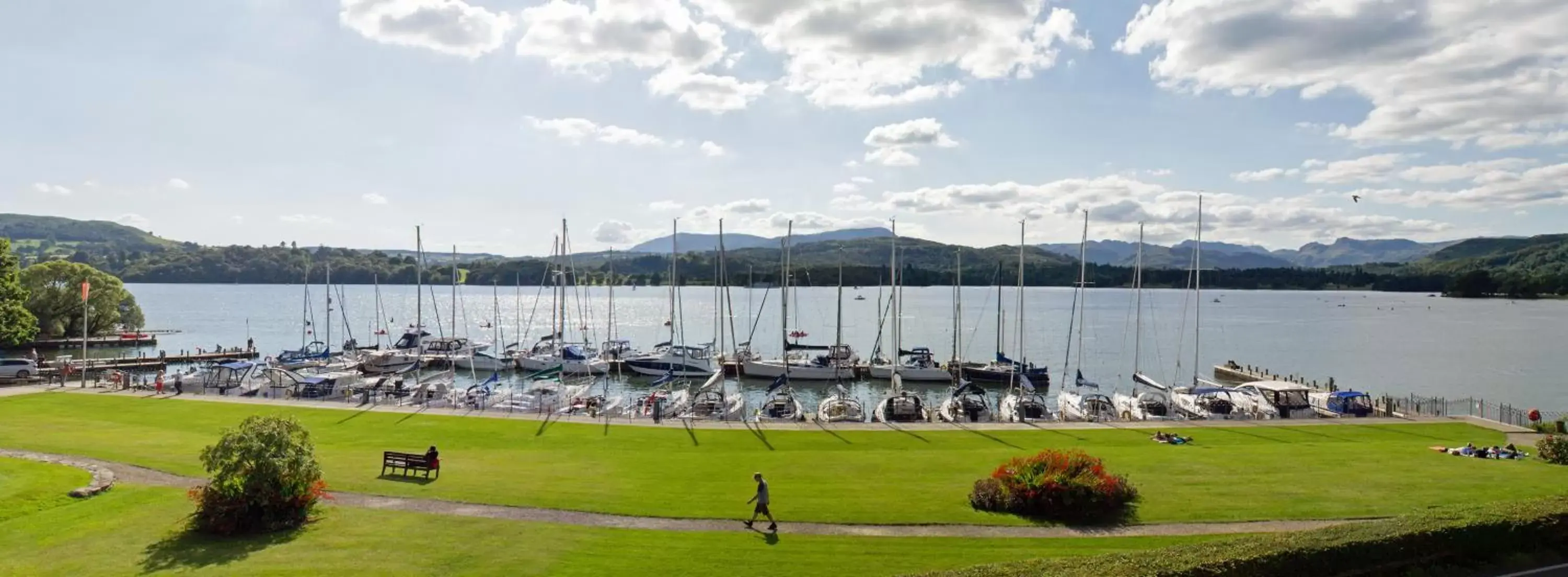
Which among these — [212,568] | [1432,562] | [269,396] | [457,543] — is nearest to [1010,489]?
[1432,562]

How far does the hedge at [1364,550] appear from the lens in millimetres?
12812

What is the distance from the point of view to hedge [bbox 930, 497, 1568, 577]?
12.8 meters

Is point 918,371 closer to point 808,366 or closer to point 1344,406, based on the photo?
point 808,366

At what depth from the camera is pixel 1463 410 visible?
55938 millimetres

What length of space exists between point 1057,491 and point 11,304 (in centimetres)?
7227

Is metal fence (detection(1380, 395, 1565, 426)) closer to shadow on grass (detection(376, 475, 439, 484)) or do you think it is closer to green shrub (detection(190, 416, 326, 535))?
shadow on grass (detection(376, 475, 439, 484))

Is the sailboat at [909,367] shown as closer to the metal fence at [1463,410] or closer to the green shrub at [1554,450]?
the metal fence at [1463,410]

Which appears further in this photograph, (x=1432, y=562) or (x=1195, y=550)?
(x=1432, y=562)

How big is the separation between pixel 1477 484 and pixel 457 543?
2597 cm

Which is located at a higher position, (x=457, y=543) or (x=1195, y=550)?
(x=1195, y=550)

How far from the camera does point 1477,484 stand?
22500 mm

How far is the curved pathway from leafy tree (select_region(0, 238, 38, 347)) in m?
54.4

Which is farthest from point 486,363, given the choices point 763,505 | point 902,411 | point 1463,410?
point 1463,410

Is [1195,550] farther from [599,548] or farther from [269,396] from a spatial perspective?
[269,396]
